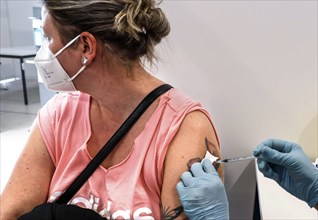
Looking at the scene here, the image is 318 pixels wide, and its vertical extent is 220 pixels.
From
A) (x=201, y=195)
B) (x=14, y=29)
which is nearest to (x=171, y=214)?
(x=201, y=195)

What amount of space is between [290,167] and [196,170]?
1.13ft

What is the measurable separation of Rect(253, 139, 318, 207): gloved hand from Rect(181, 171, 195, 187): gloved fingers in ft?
0.88

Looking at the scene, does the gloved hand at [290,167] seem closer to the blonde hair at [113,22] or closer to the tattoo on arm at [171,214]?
the tattoo on arm at [171,214]

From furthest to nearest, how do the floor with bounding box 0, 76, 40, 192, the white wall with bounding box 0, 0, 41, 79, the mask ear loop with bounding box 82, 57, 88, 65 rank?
the white wall with bounding box 0, 0, 41, 79, the floor with bounding box 0, 76, 40, 192, the mask ear loop with bounding box 82, 57, 88, 65

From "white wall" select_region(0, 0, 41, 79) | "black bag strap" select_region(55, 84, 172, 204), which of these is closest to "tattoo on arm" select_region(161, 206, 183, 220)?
"black bag strap" select_region(55, 84, 172, 204)

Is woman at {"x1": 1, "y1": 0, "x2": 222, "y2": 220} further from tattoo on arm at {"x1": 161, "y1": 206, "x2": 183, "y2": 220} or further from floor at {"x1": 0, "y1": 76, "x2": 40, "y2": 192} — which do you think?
floor at {"x1": 0, "y1": 76, "x2": 40, "y2": 192}

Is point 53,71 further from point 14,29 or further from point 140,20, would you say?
point 14,29

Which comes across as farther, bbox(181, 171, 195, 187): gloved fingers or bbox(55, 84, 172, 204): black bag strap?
bbox(55, 84, 172, 204): black bag strap

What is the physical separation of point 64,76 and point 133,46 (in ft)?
0.86

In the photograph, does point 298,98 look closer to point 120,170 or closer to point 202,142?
point 202,142

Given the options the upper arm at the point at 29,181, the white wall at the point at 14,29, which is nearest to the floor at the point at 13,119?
the white wall at the point at 14,29

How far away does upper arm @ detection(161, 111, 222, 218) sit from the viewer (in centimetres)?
104

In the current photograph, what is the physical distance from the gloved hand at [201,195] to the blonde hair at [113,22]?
433 millimetres

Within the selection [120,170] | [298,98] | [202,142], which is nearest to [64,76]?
[120,170]
